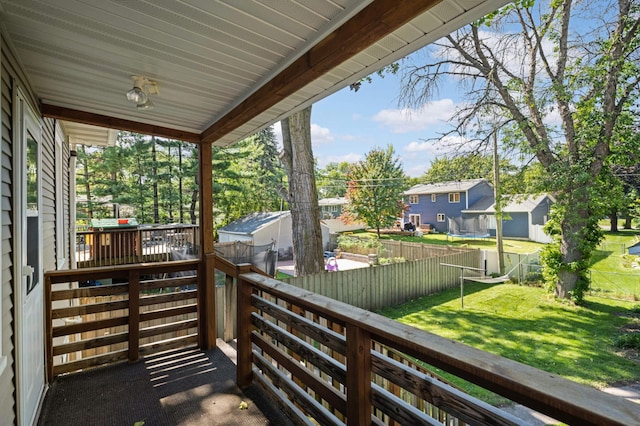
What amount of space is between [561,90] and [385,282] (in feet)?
19.3

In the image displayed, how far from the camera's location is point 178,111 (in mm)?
2781

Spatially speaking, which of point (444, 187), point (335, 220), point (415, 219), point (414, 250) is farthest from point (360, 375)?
point (415, 219)

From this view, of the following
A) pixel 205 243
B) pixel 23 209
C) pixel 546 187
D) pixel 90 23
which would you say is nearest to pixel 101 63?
pixel 90 23

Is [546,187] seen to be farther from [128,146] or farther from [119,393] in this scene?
[128,146]

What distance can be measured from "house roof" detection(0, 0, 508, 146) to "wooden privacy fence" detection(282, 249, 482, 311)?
4279 millimetres

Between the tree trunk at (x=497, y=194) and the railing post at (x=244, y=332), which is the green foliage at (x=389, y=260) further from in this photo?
the railing post at (x=244, y=332)

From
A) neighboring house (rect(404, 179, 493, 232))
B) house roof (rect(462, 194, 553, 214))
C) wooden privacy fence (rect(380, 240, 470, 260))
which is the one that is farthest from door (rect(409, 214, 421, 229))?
wooden privacy fence (rect(380, 240, 470, 260))

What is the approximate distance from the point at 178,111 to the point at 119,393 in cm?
234

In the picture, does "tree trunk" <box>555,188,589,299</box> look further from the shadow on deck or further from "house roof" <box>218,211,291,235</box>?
"house roof" <box>218,211,291,235</box>

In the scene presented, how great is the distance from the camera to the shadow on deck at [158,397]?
7.27 ft

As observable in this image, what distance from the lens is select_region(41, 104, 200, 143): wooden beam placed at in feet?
8.80

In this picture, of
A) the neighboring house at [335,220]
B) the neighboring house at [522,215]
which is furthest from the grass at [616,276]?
the neighboring house at [335,220]

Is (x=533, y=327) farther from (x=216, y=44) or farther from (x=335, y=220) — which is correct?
(x=335, y=220)

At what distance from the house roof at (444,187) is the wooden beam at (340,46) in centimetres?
1931
